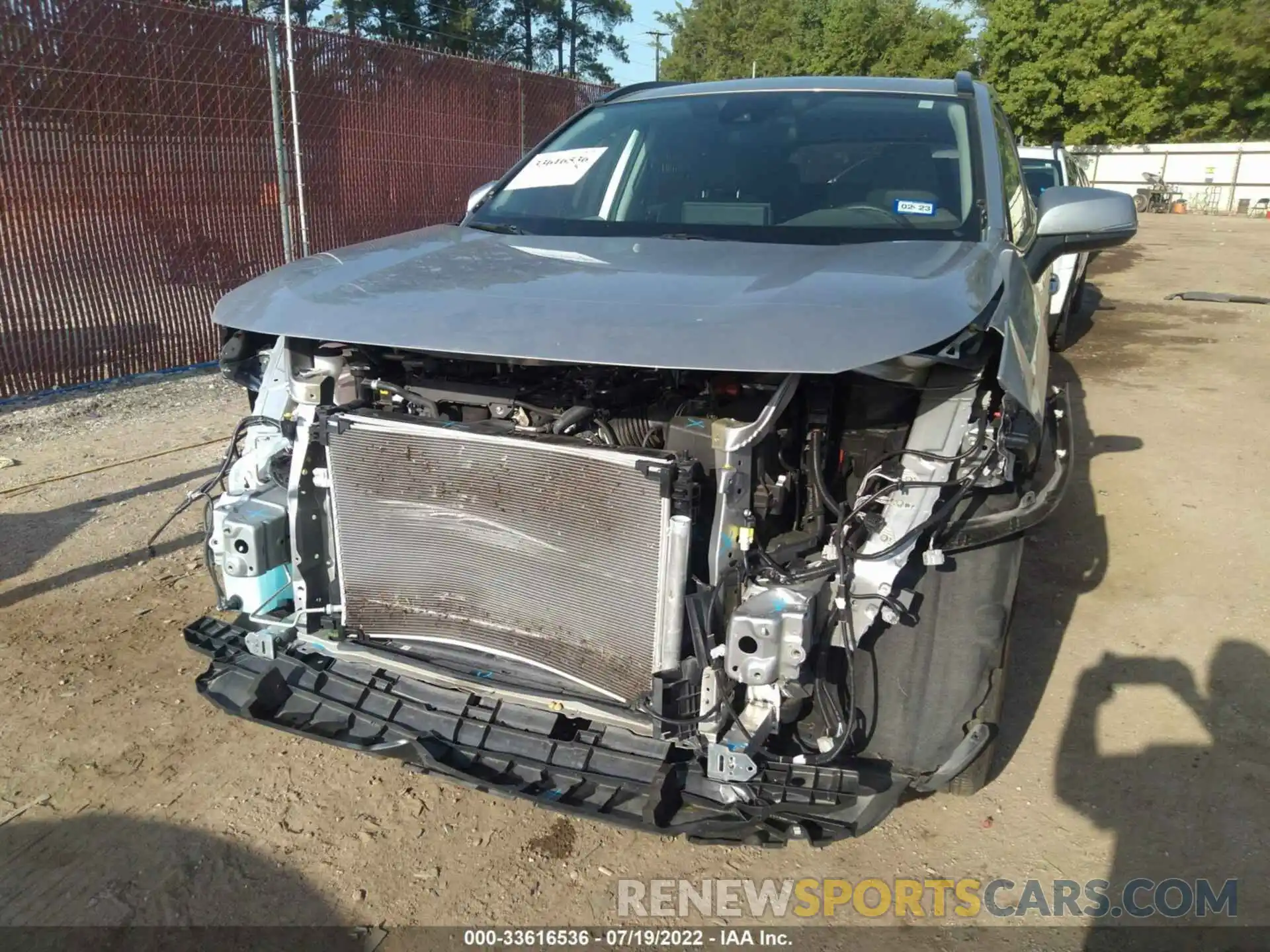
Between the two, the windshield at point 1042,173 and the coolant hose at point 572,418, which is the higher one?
the windshield at point 1042,173

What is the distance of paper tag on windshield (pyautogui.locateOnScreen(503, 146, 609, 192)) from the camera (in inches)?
142

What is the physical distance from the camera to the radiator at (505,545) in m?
2.21

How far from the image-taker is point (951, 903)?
2.39m

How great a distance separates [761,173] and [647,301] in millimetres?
1368

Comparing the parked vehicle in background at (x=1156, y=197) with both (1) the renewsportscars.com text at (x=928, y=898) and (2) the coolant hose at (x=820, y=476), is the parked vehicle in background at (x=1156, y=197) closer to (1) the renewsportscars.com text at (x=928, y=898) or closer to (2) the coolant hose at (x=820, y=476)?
(1) the renewsportscars.com text at (x=928, y=898)

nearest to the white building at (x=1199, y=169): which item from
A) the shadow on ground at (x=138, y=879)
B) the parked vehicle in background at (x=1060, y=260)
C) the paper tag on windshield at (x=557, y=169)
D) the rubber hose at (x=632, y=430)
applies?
the parked vehicle in background at (x=1060, y=260)

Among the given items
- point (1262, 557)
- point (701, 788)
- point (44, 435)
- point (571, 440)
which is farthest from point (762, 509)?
point (44, 435)

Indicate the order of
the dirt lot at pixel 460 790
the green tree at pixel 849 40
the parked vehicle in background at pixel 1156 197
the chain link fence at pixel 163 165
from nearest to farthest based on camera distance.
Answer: the dirt lot at pixel 460 790 < the chain link fence at pixel 163 165 < the parked vehicle in background at pixel 1156 197 < the green tree at pixel 849 40

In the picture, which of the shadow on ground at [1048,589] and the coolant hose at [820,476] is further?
the shadow on ground at [1048,589]

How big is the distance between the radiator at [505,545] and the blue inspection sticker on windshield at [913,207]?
4.69 feet

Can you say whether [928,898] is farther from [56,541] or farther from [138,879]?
[56,541]

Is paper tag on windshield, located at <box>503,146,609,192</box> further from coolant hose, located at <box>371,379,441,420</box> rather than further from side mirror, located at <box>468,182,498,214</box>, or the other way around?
coolant hose, located at <box>371,379,441,420</box>

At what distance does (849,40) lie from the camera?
3797 centimetres

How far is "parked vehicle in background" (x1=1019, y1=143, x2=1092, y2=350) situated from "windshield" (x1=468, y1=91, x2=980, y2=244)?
17.8 ft
